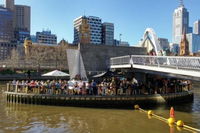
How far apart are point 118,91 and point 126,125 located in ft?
28.2

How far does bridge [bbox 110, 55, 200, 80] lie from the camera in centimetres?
2005

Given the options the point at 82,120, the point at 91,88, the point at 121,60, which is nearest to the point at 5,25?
the point at 121,60

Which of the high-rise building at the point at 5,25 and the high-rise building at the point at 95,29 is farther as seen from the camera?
the high-rise building at the point at 95,29

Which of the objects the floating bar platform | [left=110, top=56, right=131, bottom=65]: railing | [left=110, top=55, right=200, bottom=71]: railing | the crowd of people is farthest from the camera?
[left=110, top=56, right=131, bottom=65]: railing

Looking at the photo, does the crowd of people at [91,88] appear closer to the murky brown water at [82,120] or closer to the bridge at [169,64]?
the murky brown water at [82,120]

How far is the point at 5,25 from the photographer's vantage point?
623 feet

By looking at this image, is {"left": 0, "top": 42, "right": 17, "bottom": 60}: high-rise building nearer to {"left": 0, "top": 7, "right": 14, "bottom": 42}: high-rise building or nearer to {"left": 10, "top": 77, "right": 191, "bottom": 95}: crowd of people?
{"left": 0, "top": 7, "right": 14, "bottom": 42}: high-rise building

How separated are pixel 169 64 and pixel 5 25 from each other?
181773 millimetres

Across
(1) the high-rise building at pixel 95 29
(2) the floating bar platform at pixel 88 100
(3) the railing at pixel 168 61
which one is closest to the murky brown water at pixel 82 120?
(2) the floating bar platform at pixel 88 100

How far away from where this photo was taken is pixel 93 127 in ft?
66.3

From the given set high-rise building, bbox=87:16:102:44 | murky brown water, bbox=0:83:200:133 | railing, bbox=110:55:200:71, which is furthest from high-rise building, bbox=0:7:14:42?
murky brown water, bbox=0:83:200:133

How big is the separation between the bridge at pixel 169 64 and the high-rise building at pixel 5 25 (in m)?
169

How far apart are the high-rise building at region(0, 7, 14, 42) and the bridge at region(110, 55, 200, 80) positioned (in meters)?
169

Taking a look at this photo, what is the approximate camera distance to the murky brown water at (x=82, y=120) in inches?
760
